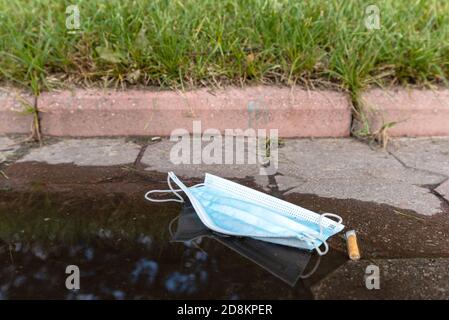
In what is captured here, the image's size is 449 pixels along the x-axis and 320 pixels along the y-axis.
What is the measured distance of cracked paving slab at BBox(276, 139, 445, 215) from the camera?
187cm

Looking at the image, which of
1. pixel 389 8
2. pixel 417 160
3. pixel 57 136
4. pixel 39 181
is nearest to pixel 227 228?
pixel 39 181

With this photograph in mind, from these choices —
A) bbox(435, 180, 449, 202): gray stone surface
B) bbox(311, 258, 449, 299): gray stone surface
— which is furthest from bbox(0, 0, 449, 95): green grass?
bbox(311, 258, 449, 299): gray stone surface

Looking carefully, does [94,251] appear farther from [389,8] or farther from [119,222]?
[389,8]

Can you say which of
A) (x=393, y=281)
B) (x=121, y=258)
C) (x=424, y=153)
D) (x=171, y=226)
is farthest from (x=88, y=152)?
(x=424, y=153)

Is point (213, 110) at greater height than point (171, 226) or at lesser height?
greater

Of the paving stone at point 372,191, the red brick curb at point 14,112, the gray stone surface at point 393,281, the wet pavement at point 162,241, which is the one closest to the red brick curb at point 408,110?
the wet pavement at point 162,241

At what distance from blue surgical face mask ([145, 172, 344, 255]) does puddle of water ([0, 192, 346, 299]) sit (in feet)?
0.22

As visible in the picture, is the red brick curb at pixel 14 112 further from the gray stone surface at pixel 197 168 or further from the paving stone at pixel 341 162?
the paving stone at pixel 341 162

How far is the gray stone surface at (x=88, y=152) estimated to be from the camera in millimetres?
Result: 2209

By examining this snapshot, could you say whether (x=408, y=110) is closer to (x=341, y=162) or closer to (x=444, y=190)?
(x=341, y=162)

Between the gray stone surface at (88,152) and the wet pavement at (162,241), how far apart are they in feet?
0.09

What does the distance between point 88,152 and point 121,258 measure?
0.98 meters

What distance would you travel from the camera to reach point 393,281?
4.41 feet

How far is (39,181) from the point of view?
6.59 feet
